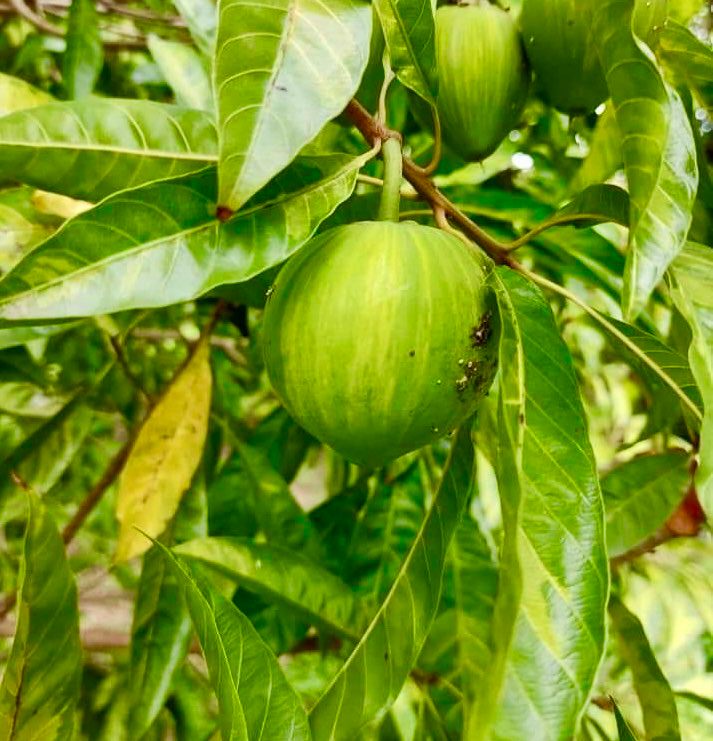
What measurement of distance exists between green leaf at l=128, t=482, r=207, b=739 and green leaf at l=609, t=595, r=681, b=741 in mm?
385

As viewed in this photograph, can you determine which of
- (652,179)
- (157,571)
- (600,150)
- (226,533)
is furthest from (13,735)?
(600,150)

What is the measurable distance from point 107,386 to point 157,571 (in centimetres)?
34

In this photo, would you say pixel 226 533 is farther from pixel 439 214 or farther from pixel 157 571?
pixel 439 214

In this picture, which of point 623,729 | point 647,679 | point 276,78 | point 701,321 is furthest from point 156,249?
point 647,679

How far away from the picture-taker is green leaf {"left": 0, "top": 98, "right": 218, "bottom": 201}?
1.66 feet

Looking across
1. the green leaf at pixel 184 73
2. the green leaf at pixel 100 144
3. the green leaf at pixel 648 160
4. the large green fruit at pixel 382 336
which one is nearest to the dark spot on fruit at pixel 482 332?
the large green fruit at pixel 382 336

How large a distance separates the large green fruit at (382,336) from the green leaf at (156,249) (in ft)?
0.10

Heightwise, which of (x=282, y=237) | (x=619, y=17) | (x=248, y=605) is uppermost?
(x=619, y=17)

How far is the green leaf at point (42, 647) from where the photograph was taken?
1.84 feet

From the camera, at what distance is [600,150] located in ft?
2.41

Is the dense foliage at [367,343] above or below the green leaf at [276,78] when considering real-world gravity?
below

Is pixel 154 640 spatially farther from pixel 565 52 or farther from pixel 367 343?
pixel 565 52

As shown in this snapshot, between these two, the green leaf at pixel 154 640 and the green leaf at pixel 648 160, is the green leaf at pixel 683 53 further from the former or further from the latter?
the green leaf at pixel 154 640

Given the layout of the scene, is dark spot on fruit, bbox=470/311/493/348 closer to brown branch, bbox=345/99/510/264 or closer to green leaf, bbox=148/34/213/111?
brown branch, bbox=345/99/510/264
